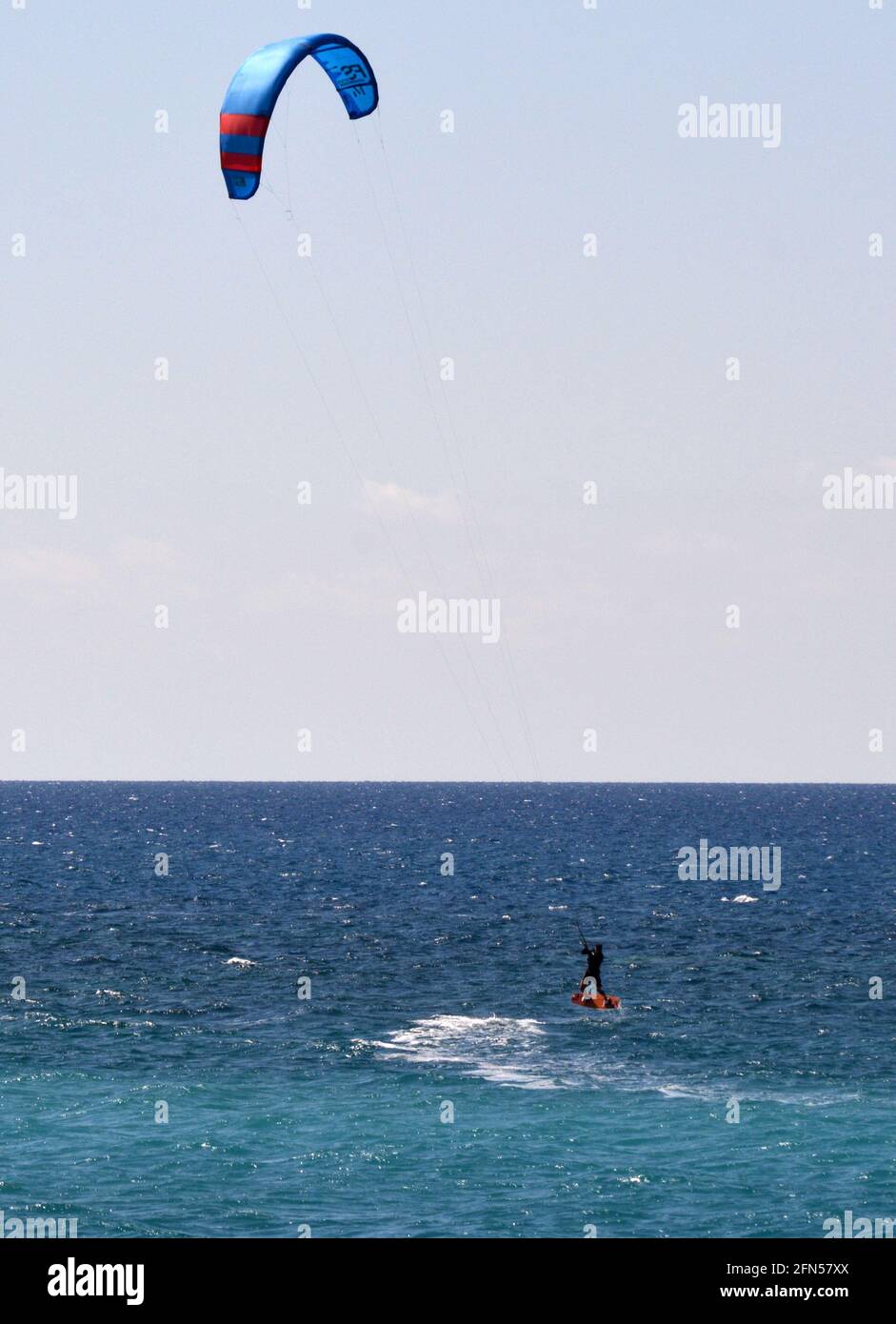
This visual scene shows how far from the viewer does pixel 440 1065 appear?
4697cm

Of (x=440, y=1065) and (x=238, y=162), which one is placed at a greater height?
(x=238, y=162)

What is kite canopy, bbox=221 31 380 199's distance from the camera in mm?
37750

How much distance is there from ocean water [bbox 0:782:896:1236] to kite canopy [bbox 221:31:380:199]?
936 inches

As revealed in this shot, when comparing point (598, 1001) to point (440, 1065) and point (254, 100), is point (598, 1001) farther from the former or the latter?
point (254, 100)

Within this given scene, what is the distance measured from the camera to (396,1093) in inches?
1710

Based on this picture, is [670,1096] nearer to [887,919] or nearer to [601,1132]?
[601,1132]

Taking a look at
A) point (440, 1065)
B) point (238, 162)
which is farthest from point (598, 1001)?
point (238, 162)

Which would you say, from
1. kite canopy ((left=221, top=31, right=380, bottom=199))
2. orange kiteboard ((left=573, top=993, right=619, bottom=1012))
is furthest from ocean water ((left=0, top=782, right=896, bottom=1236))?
kite canopy ((left=221, top=31, right=380, bottom=199))

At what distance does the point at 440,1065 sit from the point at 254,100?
1087 inches

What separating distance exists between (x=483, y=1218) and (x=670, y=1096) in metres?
11.7

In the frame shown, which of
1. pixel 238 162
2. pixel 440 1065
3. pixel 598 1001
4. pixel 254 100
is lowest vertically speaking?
pixel 440 1065

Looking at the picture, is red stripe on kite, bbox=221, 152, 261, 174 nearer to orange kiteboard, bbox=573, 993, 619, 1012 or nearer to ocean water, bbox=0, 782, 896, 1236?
ocean water, bbox=0, 782, 896, 1236

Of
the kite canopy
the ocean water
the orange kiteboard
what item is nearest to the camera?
the ocean water
